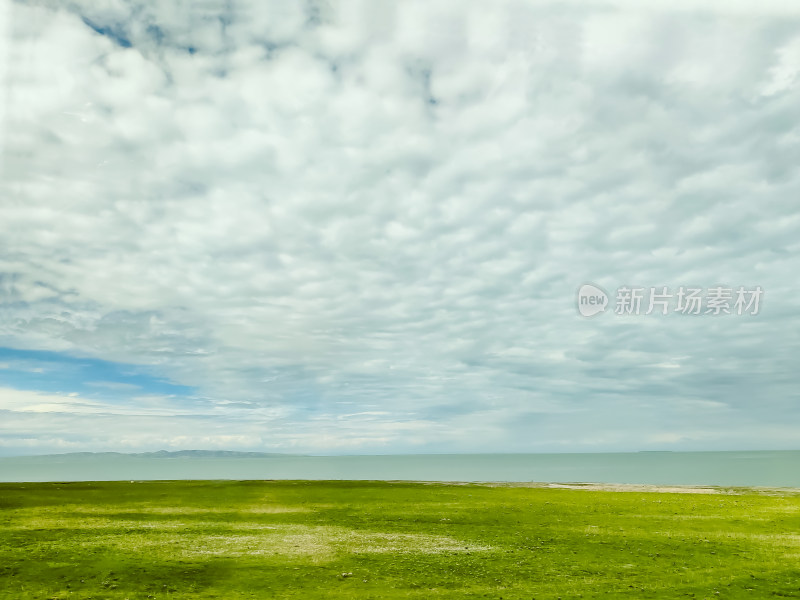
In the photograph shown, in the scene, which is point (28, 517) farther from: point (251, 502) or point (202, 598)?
point (202, 598)

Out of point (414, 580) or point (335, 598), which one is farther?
point (414, 580)

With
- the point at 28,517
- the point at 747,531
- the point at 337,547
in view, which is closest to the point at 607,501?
the point at 747,531

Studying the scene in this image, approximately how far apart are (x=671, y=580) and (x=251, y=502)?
131ft

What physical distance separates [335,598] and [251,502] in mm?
35395

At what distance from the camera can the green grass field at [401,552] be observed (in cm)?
1947

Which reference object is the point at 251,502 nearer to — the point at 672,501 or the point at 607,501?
the point at 607,501

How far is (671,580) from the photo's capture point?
20.4 m

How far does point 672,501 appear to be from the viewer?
1972 inches

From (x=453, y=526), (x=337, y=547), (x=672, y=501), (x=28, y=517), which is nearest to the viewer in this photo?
(x=337, y=547)

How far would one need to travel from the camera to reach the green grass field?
63.9 feet

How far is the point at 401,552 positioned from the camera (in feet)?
84.1

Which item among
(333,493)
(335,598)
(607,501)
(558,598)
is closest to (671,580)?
(558,598)

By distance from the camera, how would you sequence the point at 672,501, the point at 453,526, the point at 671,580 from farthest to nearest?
1. the point at 672,501
2. the point at 453,526
3. the point at 671,580

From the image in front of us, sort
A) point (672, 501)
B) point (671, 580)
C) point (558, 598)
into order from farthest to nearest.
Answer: point (672, 501) → point (671, 580) → point (558, 598)
